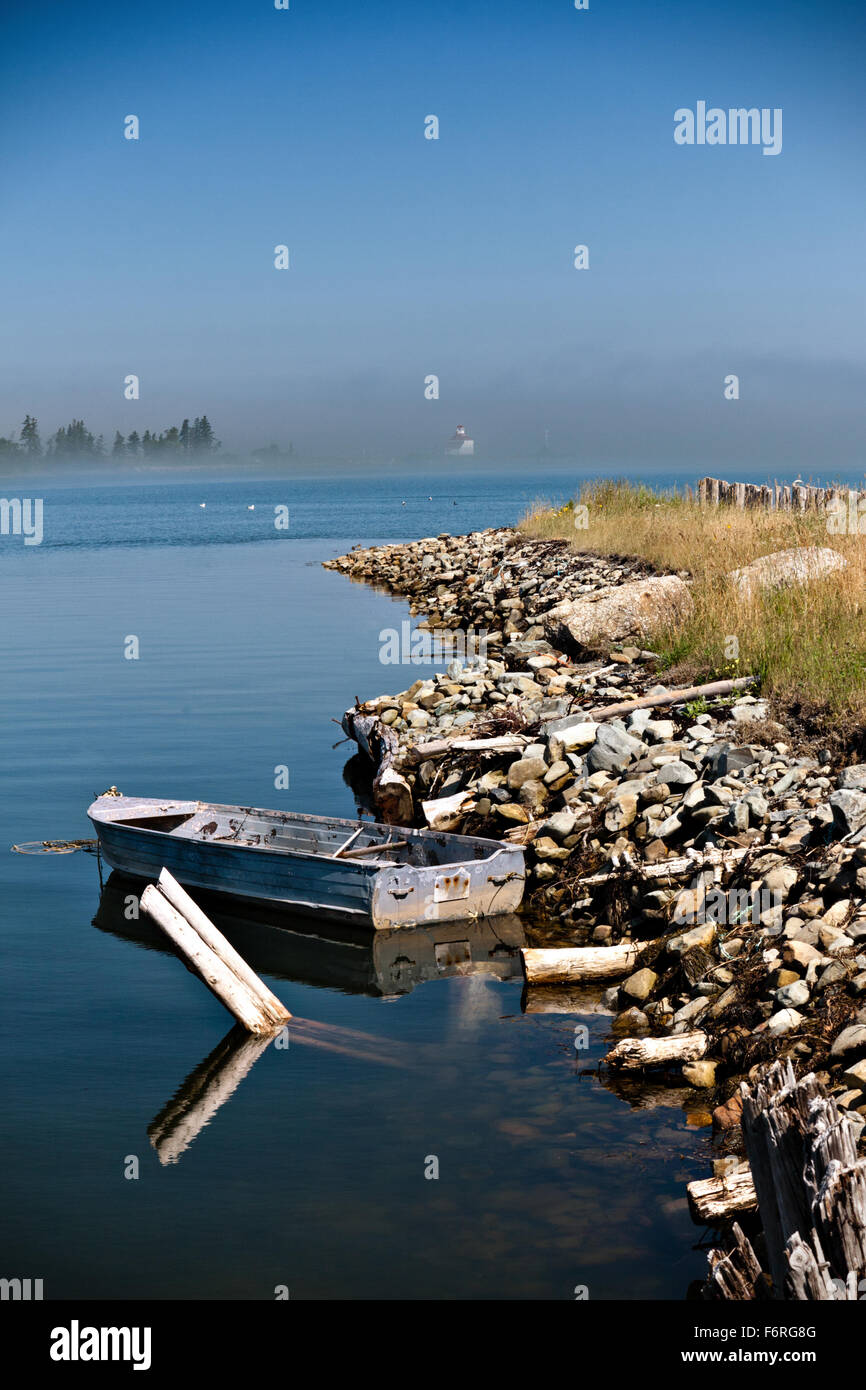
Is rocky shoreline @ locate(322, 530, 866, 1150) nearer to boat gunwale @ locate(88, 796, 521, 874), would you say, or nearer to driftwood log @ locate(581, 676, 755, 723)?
driftwood log @ locate(581, 676, 755, 723)

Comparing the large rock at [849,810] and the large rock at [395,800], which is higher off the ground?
the large rock at [849,810]

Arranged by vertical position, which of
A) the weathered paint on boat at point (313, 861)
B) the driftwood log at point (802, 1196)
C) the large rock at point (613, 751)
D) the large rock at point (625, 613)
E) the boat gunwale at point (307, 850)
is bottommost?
the weathered paint on boat at point (313, 861)

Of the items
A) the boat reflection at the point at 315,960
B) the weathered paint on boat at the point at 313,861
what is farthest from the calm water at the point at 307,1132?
the weathered paint on boat at the point at 313,861

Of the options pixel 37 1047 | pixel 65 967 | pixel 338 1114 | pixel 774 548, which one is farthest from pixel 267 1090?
pixel 774 548

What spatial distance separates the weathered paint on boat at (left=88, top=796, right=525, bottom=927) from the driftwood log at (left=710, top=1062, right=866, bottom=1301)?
262 inches

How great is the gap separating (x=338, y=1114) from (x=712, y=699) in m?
8.20

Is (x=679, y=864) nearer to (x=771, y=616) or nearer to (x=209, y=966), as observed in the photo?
(x=209, y=966)

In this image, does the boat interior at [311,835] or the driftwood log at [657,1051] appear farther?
the boat interior at [311,835]

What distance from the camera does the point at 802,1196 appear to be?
5258 millimetres

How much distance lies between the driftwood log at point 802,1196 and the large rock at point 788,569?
40.7 feet

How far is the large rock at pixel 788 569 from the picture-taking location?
17594mm

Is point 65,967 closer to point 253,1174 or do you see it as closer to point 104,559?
point 253,1174

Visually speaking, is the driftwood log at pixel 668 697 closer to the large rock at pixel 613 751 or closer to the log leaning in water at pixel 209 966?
the large rock at pixel 613 751

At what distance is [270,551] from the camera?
70500mm
